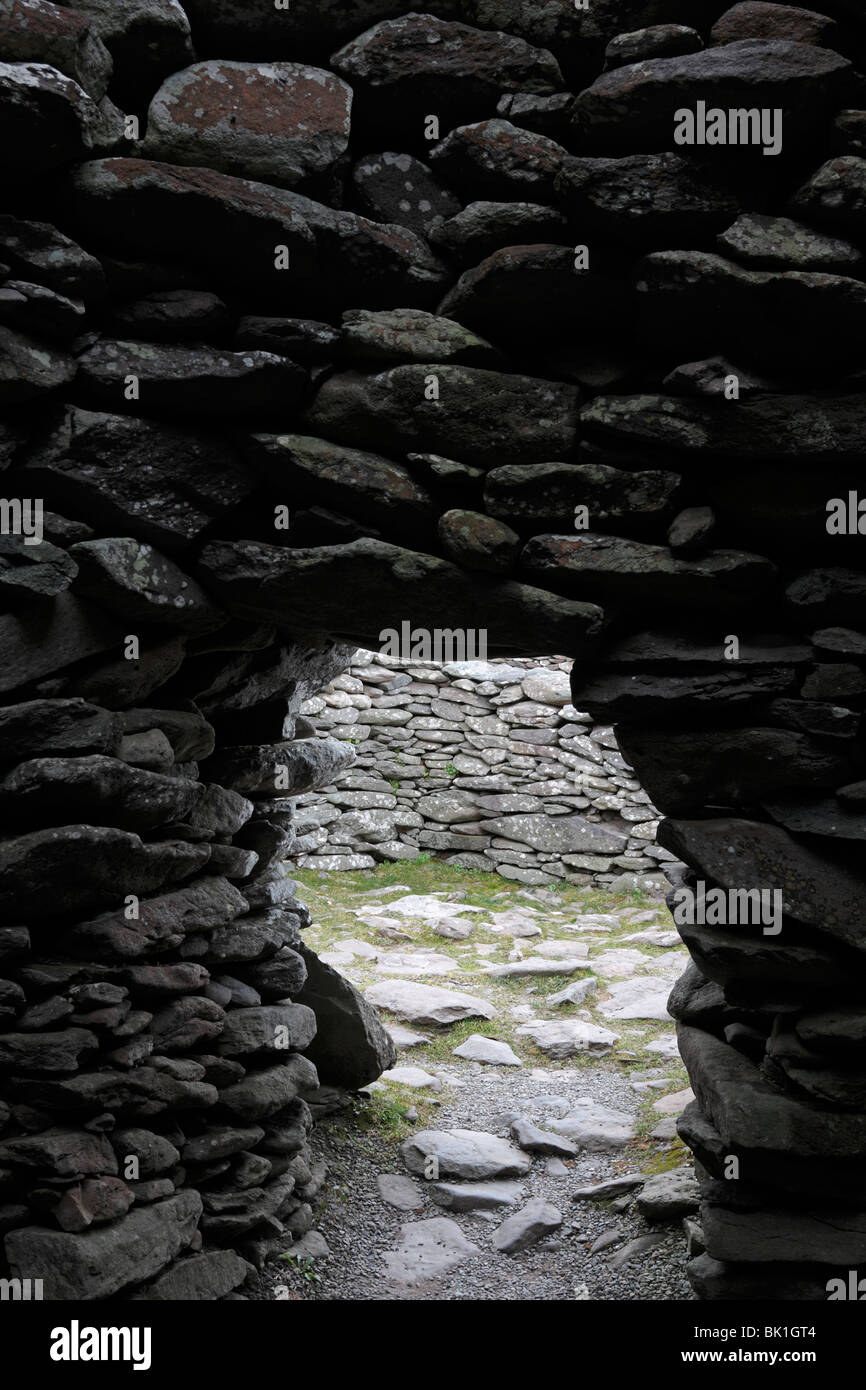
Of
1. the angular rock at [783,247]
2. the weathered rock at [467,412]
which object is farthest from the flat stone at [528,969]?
the angular rock at [783,247]

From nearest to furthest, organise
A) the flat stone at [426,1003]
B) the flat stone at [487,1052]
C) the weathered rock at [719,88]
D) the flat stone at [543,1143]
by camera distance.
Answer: the weathered rock at [719,88] → the flat stone at [543,1143] → the flat stone at [487,1052] → the flat stone at [426,1003]

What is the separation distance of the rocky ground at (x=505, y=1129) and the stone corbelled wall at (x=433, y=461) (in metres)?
0.92

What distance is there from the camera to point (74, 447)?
3.99 m

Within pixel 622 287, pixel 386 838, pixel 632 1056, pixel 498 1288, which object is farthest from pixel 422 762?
pixel 622 287

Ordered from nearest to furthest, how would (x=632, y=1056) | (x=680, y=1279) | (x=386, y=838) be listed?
(x=680, y=1279), (x=632, y=1056), (x=386, y=838)

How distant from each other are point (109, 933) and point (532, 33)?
12.7 ft

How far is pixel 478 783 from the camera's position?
43.1 feet

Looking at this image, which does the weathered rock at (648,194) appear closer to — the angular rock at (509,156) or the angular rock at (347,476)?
the angular rock at (509,156)

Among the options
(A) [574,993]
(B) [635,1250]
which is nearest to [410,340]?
(B) [635,1250]

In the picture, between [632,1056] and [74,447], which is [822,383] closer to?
[74,447]

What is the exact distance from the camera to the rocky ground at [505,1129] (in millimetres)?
4797

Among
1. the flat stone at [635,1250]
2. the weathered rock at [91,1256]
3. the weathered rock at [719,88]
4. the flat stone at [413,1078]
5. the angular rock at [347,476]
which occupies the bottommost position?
the flat stone at [635,1250]

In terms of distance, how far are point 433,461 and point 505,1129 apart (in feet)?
13.5

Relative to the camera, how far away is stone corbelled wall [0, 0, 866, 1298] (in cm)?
379
